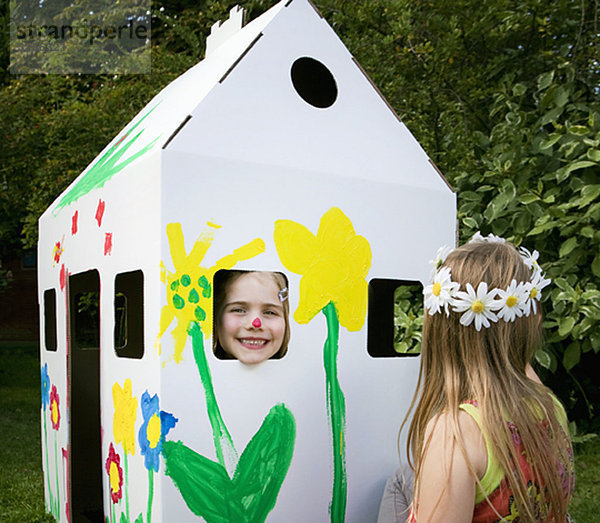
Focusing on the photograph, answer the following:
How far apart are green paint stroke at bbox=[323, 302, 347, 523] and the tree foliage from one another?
211 centimetres

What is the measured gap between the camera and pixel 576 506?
4.32 metres

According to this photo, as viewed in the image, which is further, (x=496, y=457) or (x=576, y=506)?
(x=576, y=506)

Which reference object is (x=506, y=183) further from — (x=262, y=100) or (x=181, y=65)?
(x=181, y=65)

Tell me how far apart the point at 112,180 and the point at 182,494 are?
1164 millimetres

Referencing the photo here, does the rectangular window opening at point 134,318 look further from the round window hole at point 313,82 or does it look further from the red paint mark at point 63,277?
the round window hole at point 313,82

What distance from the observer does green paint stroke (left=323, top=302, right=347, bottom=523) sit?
7.87 feet

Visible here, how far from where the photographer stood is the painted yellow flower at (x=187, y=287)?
6.80ft

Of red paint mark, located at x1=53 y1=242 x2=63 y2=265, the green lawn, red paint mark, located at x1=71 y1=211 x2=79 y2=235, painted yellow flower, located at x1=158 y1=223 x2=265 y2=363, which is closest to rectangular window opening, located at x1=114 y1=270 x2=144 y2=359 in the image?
painted yellow flower, located at x1=158 y1=223 x2=265 y2=363

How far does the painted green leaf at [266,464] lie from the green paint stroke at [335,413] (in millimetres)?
177

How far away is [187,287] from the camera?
2109 millimetres

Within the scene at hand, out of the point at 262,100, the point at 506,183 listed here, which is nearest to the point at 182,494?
A: the point at 262,100

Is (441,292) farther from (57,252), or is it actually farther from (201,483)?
(57,252)

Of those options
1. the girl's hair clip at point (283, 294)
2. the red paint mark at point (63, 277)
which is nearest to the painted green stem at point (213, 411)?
the girl's hair clip at point (283, 294)

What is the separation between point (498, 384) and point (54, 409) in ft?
9.14
